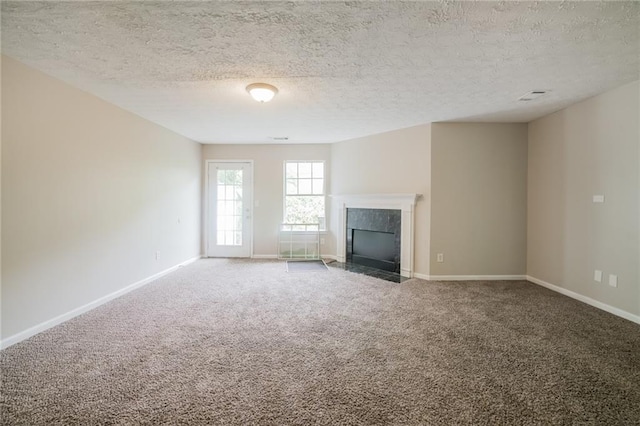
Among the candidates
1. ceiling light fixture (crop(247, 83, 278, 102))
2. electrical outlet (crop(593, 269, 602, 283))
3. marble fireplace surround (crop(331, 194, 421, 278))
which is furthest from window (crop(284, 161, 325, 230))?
electrical outlet (crop(593, 269, 602, 283))

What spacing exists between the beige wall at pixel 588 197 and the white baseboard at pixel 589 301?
0.04 m

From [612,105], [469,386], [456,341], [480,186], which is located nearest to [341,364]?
[469,386]

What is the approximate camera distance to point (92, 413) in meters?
1.58

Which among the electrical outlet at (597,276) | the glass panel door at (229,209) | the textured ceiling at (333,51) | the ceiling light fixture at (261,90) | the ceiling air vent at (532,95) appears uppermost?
the ceiling air vent at (532,95)

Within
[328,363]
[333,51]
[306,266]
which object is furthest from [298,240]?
[333,51]

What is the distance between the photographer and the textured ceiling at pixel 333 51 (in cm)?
178

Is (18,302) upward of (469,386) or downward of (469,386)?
upward

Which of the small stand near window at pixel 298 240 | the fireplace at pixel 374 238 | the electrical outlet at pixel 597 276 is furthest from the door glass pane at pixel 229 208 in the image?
the electrical outlet at pixel 597 276

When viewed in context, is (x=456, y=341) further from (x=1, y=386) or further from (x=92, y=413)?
(x=1, y=386)

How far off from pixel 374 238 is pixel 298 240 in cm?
167

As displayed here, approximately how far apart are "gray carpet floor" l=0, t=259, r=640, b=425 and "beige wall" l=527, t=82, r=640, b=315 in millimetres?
479

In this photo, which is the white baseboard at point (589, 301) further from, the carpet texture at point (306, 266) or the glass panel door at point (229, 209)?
the glass panel door at point (229, 209)

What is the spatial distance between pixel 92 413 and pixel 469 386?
2.25m

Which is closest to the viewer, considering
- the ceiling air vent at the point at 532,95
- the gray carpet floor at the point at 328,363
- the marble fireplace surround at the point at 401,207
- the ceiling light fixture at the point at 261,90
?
the gray carpet floor at the point at 328,363
